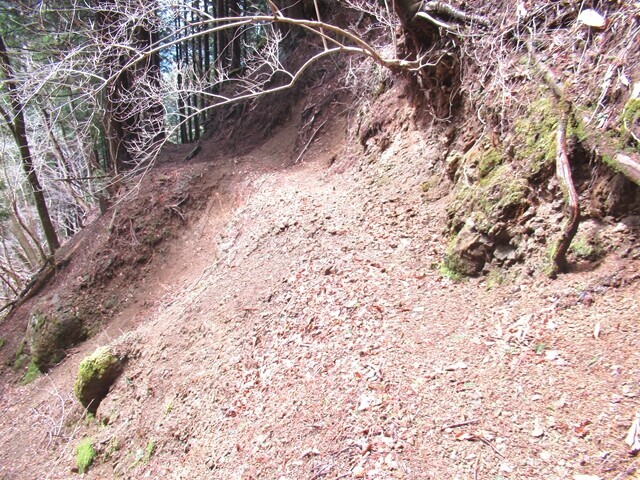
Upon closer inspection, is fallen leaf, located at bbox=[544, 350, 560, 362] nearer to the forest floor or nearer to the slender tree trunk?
the forest floor

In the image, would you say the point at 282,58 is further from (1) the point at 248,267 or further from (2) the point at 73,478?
(2) the point at 73,478

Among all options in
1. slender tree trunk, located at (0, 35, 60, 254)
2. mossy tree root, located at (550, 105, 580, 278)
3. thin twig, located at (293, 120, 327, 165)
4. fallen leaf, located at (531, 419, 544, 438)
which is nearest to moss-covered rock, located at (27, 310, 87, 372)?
slender tree trunk, located at (0, 35, 60, 254)

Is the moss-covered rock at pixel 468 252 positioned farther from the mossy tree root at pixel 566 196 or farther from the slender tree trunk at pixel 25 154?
the slender tree trunk at pixel 25 154

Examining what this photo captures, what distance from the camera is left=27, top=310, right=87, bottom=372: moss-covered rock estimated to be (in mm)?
8234

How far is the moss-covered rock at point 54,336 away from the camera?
823 centimetres

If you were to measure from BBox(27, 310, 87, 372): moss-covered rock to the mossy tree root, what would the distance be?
9125mm

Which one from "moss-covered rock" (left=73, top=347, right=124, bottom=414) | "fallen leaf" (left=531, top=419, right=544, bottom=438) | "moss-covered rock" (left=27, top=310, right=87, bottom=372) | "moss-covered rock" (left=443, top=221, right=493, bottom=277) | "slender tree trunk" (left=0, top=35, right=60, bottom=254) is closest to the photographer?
"fallen leaf" (left=531, top=419, right=544, bottom=438)

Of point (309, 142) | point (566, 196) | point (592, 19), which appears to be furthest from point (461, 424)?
point (309, 142)

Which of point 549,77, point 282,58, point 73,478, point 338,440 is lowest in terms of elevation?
point 73,478

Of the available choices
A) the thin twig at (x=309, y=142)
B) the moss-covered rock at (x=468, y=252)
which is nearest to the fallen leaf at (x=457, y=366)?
the moss-covered rock at (x=468, y=252)

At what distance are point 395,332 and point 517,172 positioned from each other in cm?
193

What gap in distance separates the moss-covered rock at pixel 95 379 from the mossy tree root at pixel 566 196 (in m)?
6.42

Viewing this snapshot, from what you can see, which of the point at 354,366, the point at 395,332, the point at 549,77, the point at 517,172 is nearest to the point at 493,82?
the point at 549,77

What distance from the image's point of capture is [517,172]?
3617mm
